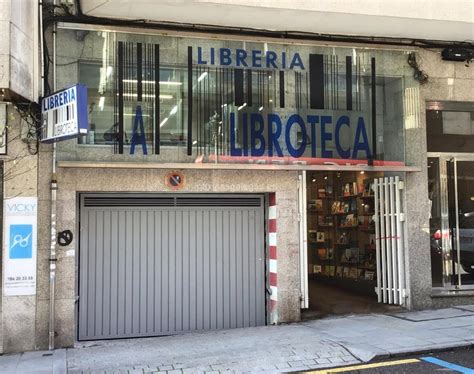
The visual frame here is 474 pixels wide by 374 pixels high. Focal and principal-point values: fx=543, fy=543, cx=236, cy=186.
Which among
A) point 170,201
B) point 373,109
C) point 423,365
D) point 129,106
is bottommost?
point 423,365

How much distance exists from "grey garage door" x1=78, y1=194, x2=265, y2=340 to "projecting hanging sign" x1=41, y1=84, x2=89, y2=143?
1491 mm

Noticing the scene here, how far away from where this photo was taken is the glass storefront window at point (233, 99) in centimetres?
877

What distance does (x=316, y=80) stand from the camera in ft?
32.0

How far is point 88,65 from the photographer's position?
28.8ft

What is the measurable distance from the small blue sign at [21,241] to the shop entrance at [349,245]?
4783 mm

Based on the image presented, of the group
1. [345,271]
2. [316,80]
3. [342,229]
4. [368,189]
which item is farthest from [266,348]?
[342,229]

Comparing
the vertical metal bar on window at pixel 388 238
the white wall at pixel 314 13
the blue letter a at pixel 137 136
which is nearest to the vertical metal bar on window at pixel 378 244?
the vertical metal bar on window at pixel 388 238

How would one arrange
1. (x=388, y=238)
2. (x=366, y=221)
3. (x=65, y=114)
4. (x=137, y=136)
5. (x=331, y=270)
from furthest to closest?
(x=331, y=270)
(x=366, y=221)
(x=388, y=238)
(x=137, y=136)
(x=65, y=114)

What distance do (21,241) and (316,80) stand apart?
5.63 m

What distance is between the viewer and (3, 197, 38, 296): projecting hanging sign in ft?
26.1

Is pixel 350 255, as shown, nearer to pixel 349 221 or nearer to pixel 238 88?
pixel 349 221

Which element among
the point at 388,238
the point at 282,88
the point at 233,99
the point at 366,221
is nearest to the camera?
the point at 233,99

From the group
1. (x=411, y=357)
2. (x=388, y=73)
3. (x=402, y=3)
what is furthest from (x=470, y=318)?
(x=402, y=3)

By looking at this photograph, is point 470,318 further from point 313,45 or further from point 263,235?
point 313,45
